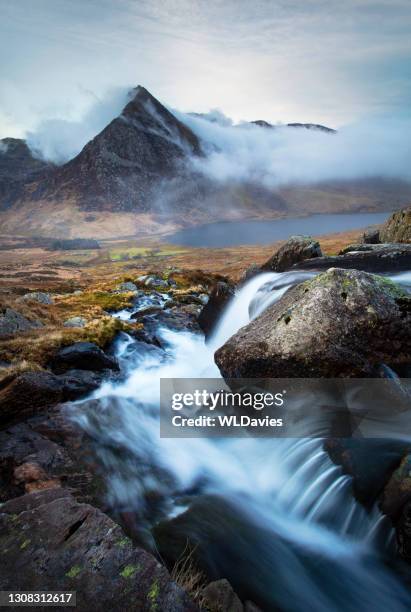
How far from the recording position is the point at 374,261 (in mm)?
19484

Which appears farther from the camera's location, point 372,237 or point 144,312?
point 144,312

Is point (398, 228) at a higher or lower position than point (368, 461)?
higher

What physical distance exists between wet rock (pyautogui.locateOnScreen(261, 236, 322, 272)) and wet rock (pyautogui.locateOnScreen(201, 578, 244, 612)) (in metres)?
19.5

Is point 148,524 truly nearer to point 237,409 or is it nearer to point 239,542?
point 239,542

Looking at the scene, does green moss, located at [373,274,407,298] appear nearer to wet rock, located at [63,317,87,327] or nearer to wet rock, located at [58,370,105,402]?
wet rock, located at [58,370,105,402]

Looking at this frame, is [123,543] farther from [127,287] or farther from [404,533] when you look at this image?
[127,287]

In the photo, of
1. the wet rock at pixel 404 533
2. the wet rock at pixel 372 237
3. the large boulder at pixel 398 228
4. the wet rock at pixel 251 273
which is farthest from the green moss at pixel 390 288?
the wet rock at pixel 372 237

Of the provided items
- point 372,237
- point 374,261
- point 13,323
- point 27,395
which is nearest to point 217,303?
point 374,261

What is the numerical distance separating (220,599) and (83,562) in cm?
227

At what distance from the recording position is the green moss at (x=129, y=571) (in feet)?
16.4

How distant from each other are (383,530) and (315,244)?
61.7 ft

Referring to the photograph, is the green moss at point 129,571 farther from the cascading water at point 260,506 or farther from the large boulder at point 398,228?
the large boulder at point 398,228

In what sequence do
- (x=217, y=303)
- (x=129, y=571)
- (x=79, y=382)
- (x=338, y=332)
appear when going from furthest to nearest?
1. (x=217, y=303)
2. (x=79, y=382)
3. (x=338, y=332)
4. (x=129, y=571)

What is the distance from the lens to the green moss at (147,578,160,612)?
4727 mm
